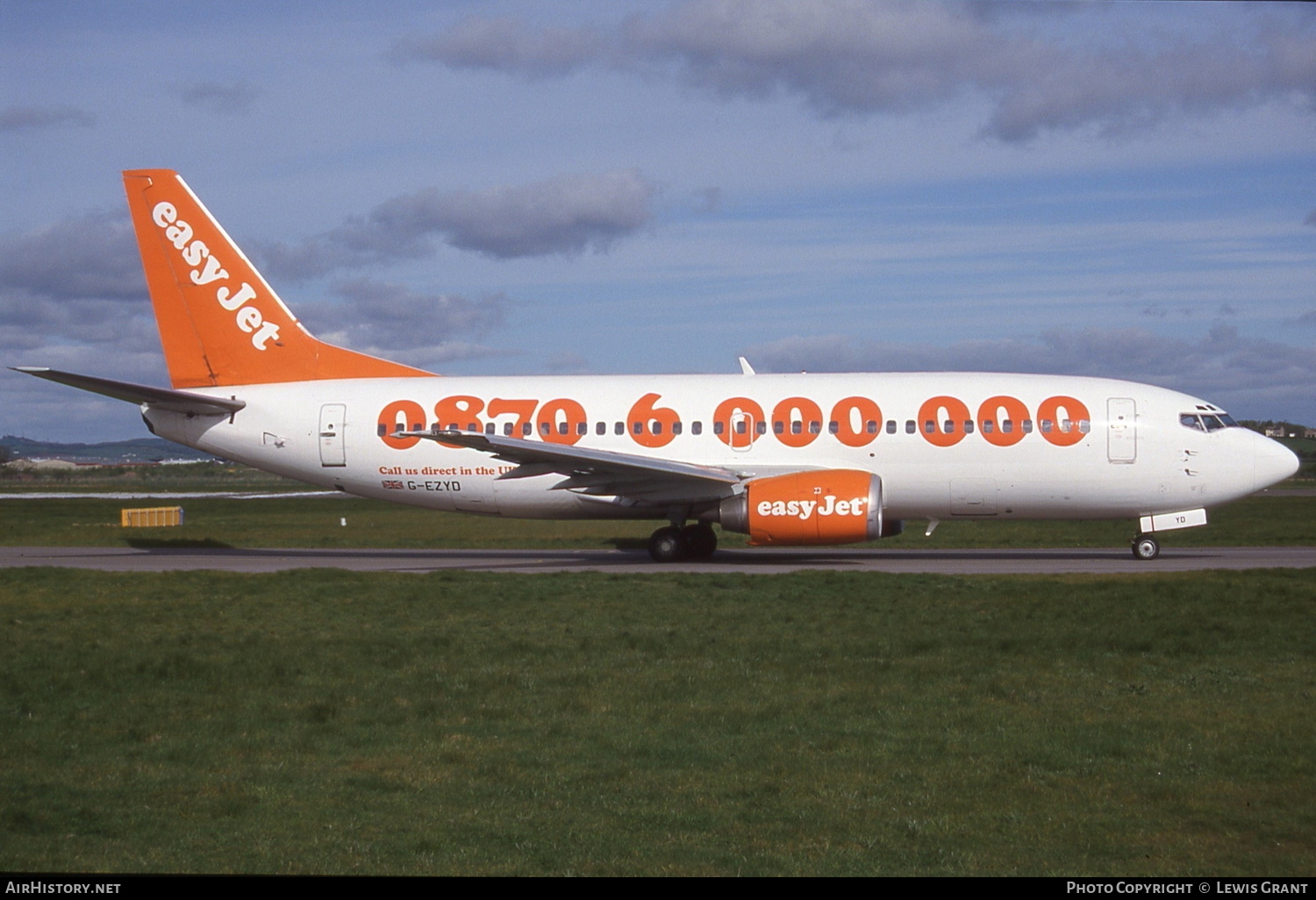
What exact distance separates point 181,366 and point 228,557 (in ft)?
14.3

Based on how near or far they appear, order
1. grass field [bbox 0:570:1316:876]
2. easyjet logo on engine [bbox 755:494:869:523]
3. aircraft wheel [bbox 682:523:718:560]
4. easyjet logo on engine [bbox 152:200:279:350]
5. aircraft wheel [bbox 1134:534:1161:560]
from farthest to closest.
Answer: easyjet logo on engine [bbox 152:200:279:350] < aircraft wheel [bbox 682:523:718:560] < aircraft wheel [bbox 1134:534:1161:560] < easyjet logo on engine [bbox 755:494:869:523] < grass field [bbox 0:570:1316:876]

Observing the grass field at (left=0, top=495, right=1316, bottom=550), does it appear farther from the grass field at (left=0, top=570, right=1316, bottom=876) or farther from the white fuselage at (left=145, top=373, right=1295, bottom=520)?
the grass field at (left=0, top=570, right=1316, bottom=876)

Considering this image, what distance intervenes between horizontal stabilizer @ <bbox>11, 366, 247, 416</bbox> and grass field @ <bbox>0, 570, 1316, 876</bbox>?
8181 millimetres

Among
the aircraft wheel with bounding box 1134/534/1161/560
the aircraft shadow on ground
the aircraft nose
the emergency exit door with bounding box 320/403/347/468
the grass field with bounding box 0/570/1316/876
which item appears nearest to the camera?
the grass field with bounding box 0/570/1316/876

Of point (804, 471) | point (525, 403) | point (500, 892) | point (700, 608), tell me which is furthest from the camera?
point (525, 403)

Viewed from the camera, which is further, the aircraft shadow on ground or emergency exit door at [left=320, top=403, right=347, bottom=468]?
the aircraft shadow on ground

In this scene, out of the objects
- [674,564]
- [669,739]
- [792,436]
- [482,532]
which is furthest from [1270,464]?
[482,532]

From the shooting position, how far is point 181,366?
Answer: 87.2ft

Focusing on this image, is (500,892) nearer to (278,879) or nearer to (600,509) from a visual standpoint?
(278,879)

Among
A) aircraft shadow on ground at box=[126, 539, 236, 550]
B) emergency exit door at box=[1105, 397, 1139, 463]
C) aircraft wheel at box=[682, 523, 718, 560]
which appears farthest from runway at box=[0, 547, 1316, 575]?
emergency exit door at box=[1105, 397, 1139, 463]

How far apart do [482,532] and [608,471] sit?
14.2 meters

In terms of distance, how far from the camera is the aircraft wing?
22172 millimetres

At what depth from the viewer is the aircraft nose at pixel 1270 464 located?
23.0m

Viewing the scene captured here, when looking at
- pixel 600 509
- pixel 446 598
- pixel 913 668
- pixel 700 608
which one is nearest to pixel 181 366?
pixel 600 509
